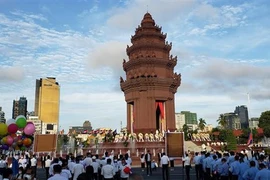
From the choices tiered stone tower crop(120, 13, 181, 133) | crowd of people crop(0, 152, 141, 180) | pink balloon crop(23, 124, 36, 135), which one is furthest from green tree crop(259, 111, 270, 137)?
crowd of people crop(0, 152, 141, 180)

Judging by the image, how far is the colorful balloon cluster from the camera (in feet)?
94.7

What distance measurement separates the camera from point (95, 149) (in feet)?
141

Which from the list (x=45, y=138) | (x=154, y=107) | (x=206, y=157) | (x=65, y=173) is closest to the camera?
(x=65, y=173)

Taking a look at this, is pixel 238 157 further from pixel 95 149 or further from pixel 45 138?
pixel 95 149

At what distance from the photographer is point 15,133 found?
99.3 feet

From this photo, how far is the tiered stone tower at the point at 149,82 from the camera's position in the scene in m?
46.6

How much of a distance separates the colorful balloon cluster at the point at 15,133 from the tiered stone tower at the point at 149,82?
63.6 feet

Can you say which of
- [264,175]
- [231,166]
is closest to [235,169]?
[231,166]

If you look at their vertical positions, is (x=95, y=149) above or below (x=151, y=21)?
below

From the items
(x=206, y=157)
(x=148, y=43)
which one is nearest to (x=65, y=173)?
(x=206, y=157)

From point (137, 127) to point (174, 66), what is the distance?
Answer: 530 inches

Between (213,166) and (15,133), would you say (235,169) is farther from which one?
(15,133)

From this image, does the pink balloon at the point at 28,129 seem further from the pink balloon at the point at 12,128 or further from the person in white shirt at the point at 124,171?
the person in white shirt at the point at 124,171

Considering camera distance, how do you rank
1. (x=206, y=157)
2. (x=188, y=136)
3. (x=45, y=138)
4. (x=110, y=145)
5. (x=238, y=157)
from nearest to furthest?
1. (x=238, y=157)
2. (x=206, y=157)
3. (x=45, y=138)
4. (x=110, y=145)
5. (x=188, y=136)
